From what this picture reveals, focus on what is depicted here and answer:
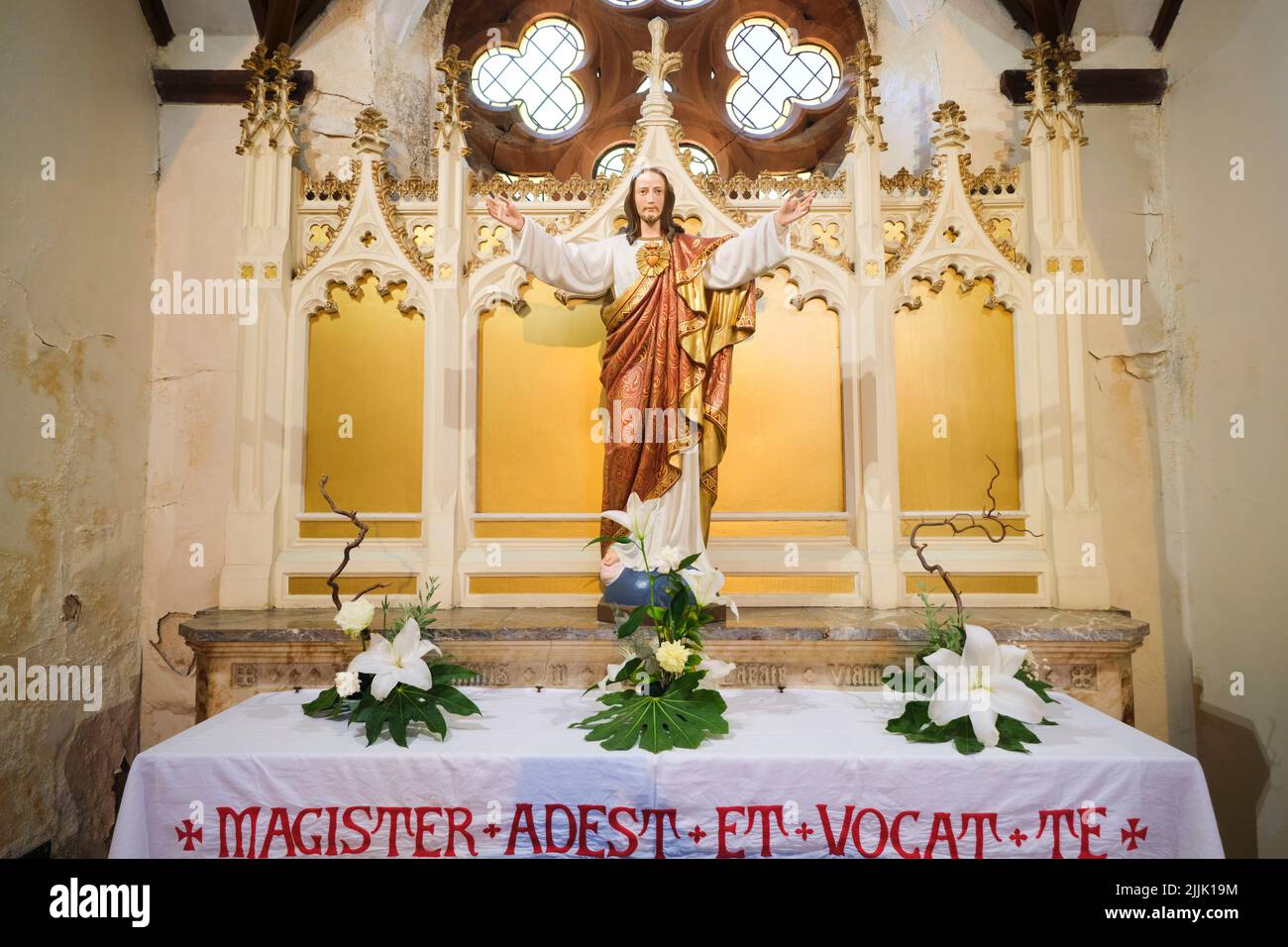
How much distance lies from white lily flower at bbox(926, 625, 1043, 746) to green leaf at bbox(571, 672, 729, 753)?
0.70 meters

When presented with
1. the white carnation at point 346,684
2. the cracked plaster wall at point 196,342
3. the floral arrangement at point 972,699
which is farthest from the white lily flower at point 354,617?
the cracked plaster wall at point 196,342

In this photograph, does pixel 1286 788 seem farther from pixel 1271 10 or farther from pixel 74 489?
pixel 74 489

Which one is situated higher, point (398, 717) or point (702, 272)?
point (702, 272)

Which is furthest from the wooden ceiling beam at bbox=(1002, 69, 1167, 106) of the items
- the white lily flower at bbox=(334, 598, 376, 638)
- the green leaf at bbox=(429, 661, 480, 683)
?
the white lily flower at bbox=(334, 598, 376, 638)

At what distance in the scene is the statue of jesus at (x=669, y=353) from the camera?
398 centimetres

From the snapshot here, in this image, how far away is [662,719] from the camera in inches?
99.3

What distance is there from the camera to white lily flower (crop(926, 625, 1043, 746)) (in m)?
2.41

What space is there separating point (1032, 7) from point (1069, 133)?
1.12m

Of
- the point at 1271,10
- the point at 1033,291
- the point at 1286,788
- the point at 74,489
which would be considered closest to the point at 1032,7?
the point at 1271,10

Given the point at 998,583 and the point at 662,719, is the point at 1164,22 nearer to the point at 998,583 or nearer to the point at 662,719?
the point at 998,583

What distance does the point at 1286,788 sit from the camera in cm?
394

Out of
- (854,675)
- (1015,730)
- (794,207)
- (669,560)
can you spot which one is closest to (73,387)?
(669,560)

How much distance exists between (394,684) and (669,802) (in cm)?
97

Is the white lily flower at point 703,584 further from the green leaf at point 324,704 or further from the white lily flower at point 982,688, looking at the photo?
the green leaf at point 324,704
